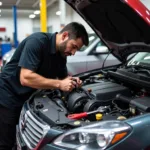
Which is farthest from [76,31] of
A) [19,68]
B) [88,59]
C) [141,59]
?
[88,59]

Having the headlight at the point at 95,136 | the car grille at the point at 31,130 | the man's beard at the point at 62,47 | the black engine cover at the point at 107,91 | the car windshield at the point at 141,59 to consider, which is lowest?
the car grille at the point at 31,130

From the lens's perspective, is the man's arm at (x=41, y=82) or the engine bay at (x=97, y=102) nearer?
the engine bay at (x=97, y=102)

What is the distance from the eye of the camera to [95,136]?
58.7 inches

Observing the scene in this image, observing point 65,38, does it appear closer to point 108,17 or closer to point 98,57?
point 108,17

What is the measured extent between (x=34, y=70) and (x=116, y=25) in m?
0.96

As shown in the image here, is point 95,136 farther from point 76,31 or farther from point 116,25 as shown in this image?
point 116,25

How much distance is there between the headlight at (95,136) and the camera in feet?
4.72

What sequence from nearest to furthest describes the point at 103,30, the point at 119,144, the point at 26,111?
the point at 119,144, the point at 26,111, the point at 103,30

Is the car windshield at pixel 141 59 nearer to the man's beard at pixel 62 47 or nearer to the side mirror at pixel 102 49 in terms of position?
the man's beard at pixel 62 47

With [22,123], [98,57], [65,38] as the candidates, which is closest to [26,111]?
[22,123]

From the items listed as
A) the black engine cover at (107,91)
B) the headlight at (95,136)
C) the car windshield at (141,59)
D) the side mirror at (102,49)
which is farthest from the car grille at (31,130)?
the side mirror at (102,49)

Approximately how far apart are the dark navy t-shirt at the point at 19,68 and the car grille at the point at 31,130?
1.24 ft

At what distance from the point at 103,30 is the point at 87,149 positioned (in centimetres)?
159

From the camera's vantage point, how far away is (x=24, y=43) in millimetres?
2426
